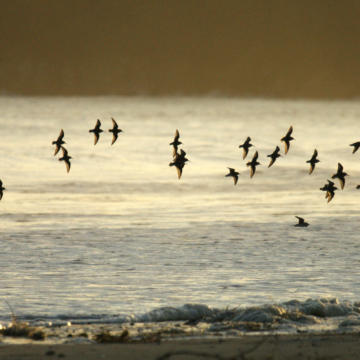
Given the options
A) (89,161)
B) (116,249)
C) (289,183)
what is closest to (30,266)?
(116,249)

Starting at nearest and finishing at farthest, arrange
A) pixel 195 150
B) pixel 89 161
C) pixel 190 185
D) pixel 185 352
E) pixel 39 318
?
1. pixel 185 352
2. pixel 39 318
3. pixel 190 185
4. pixel 89 161
5. pixel 195 150

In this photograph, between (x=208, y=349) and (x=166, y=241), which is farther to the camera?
(x=166, y=241)

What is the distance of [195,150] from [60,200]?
1666 inches

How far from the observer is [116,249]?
25.1 m

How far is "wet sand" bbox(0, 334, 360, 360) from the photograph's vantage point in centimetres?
→ 1196

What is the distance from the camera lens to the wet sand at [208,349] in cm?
1196

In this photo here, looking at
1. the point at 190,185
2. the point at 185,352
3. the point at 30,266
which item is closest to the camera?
the point at 185,352

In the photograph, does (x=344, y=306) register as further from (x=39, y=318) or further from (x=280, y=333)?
(x=39, y=318)

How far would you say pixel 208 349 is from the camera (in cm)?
1248

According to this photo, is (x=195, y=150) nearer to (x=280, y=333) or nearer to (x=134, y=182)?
(x=134, y=182)

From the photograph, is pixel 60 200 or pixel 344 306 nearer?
pixel 344 306

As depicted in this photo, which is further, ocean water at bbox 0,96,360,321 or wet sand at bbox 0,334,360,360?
ocean water at bbox 0,96,360,321

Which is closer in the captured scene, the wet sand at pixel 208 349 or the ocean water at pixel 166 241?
the wet sand at pixel 208 349

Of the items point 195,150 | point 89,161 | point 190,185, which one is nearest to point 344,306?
point 190,185
